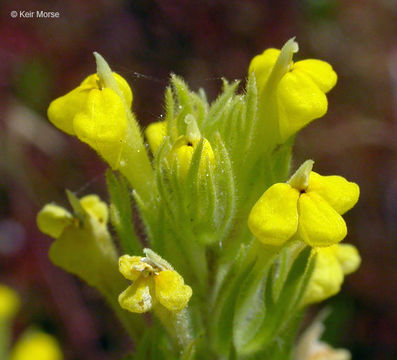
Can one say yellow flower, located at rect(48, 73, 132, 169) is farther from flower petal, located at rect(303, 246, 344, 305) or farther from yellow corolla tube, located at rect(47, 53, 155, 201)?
flower petal, located at rect(303, 246, 344, 305)

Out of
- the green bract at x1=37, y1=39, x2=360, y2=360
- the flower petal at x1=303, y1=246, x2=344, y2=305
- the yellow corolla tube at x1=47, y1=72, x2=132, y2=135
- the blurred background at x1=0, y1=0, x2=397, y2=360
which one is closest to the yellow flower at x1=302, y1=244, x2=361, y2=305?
the flower petal at x1=303, y1=246, x2=344, y2=305

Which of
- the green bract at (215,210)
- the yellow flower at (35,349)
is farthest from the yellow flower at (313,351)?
the yellow flower at (35,349)

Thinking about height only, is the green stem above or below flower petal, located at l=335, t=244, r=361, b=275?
above

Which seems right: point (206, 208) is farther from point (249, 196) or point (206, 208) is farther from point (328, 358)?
point (328, 358)

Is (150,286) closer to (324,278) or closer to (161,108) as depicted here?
(324,278)

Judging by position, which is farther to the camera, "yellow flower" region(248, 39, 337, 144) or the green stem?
the green stem

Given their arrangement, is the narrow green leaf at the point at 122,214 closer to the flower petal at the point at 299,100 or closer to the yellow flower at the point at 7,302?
the flower petal at the point at 299,100

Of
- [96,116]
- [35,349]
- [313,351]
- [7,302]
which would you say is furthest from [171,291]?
[7,302]
